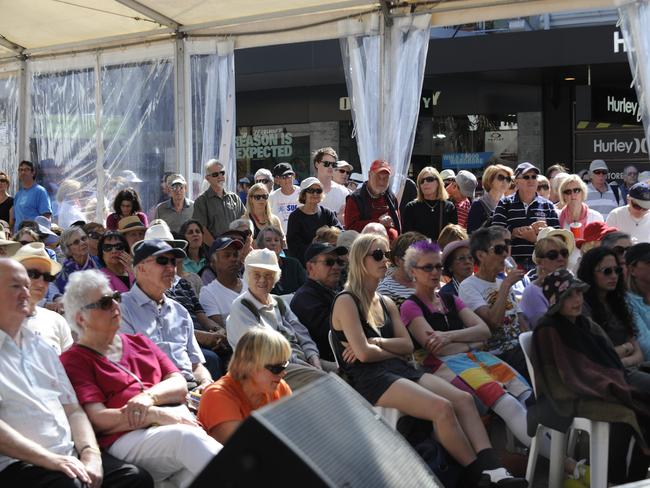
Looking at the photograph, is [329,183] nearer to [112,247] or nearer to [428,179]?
[428,179]

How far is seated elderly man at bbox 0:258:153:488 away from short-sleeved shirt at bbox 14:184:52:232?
7207 mm

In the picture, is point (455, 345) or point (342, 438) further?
point (455, 345)

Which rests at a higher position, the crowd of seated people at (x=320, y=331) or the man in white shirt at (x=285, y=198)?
the man in white shirt at (x=285, y=198)

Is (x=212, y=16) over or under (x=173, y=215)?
over

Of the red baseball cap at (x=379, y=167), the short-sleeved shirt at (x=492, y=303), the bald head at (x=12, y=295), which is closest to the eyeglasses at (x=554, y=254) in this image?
the short-sleeved shirt at (x=492, y=303)

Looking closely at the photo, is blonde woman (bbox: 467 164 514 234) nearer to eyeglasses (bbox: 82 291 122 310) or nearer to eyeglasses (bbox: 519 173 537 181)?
eyeglasses (bbox: 519 173 537 181)

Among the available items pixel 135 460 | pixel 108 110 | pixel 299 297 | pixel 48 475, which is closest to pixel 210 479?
pixel 48 475

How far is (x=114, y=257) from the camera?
6.66 metres

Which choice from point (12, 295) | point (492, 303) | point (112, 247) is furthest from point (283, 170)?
point (12, 295)

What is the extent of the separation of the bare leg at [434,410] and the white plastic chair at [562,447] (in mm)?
468

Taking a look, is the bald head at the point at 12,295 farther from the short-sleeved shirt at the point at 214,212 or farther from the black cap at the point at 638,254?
the short-sleeved shirt at the point at 214,212

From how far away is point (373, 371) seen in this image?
207 inches

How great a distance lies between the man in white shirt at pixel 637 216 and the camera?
8234 mm

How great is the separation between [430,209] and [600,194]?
487 cm
